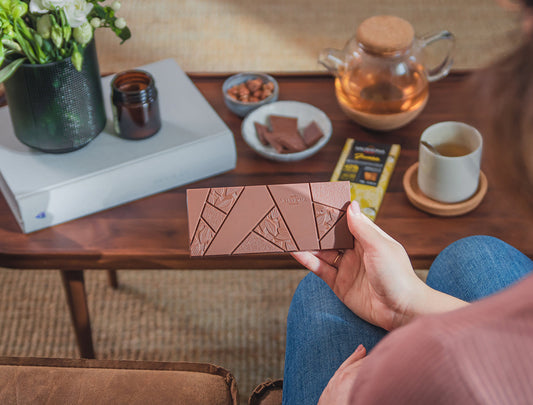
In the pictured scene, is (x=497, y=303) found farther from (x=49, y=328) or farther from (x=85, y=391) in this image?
(x=49, y=328)

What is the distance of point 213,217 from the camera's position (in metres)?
1.02

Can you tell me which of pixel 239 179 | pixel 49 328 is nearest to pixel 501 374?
pixel 239 179

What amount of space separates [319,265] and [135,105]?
495mm

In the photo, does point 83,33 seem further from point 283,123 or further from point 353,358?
point 353,358

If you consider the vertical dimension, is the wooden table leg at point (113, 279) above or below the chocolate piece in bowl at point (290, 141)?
below

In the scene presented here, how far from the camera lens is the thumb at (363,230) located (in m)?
0.94

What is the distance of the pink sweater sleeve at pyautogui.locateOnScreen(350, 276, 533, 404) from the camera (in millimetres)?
464

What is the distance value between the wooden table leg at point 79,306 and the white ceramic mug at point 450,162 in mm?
743

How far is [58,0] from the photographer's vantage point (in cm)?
101

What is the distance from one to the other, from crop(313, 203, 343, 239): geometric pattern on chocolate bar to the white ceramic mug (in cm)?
24

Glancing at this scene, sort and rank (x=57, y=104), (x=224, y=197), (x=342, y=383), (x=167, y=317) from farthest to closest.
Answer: (x=167, y=317) → (x=57, y=104) → (x=224, y=197) → (x=342, y=383)

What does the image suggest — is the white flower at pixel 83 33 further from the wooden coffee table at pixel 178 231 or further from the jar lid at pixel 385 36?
the jar lid at pixel 385 36

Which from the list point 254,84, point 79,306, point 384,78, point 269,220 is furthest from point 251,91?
point 79,306

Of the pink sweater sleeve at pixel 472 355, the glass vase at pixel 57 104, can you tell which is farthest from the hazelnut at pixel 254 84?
the pink sweater sleeve at pixel 472 355
